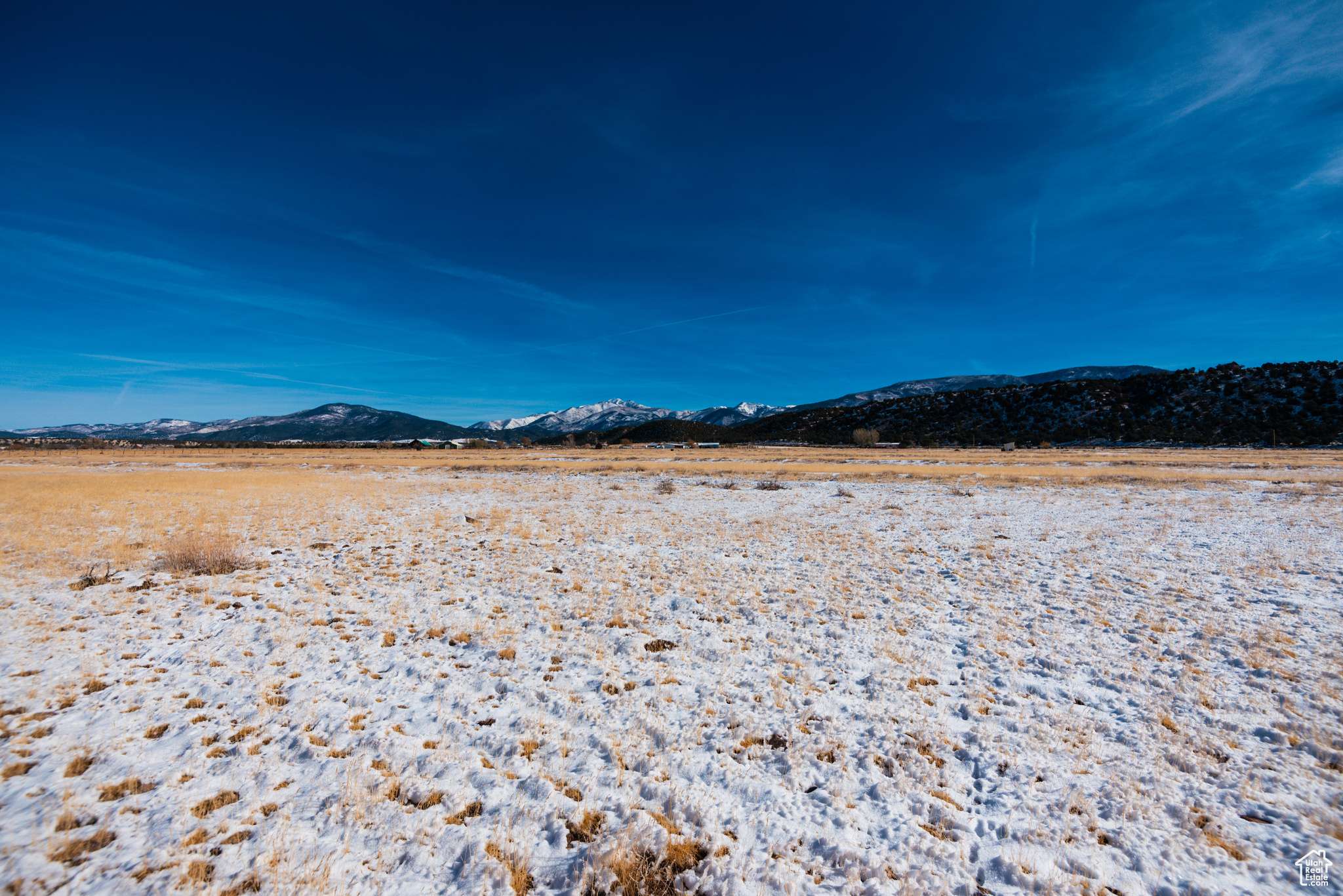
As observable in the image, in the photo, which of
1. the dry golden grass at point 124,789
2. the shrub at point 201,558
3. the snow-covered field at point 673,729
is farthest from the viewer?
the shrub at point 201,558

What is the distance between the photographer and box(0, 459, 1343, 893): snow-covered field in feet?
14.2

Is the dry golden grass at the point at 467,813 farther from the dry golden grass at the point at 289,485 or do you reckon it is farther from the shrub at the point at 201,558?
the dry golden grass at the point at 289,485

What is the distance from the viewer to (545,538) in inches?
696

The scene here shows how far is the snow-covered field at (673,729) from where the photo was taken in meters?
4.32

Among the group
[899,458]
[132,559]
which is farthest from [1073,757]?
[899,458]

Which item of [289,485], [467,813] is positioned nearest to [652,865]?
[467,813]

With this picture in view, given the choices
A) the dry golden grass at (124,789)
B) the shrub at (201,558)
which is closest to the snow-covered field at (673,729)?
the dry golden grass at (124,789)

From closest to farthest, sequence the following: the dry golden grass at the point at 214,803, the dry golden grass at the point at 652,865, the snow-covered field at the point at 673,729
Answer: the dry golden grass at the point at 652,865 → the snow-covered field at the point at 673,729 → the dry golden grass at the point at 214,803

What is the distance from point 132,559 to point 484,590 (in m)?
10.1

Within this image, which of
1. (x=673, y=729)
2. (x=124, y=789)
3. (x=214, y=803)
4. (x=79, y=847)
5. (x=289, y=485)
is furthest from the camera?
(x=289, y=485)

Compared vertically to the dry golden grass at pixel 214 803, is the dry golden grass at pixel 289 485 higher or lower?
higher

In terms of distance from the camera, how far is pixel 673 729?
20.7 ft

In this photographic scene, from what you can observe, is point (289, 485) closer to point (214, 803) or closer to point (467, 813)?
point (214, 803)

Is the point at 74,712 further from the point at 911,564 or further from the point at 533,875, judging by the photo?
the point at 911,564
